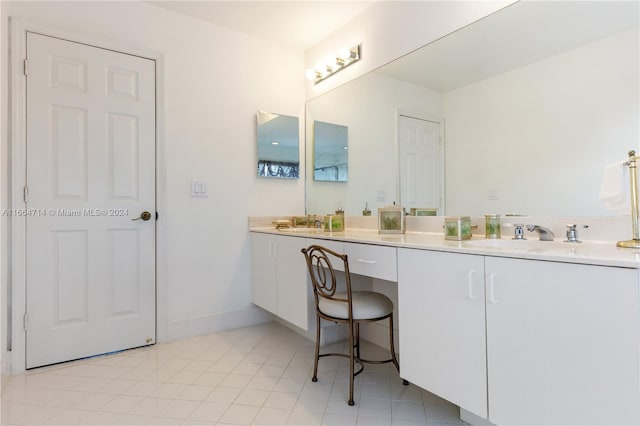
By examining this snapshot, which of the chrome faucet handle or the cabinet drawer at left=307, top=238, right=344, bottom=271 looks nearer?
the chrome faucet handle

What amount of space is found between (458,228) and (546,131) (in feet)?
1.91

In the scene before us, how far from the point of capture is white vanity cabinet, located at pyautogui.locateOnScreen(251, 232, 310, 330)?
7.08ft

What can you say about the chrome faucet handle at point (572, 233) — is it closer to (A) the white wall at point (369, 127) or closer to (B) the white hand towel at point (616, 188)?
(B) the white hand towel at point (616, 188)

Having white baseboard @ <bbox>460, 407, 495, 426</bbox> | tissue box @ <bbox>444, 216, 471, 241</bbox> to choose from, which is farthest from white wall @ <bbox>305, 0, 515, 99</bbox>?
white baseboard @ <bbox>460, 407, 495, 426</bbox>

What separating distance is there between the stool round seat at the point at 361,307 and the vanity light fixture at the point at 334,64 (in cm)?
181

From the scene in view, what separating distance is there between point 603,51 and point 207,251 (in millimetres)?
2558

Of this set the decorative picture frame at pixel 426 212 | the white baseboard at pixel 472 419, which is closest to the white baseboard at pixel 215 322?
the decorative picture frame at pixel 426 212

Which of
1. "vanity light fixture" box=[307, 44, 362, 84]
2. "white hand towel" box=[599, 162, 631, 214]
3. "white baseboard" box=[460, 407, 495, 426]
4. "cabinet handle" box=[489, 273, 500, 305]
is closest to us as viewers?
"cabinet handle" box=[489, 273, 500, 305]

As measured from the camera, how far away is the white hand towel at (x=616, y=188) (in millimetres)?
1267

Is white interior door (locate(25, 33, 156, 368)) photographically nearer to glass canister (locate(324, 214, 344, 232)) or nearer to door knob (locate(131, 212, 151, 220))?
door knob (locate(131, 212, 151, 220))

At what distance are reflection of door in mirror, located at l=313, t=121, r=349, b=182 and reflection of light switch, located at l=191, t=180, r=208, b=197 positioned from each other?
951 millimetres

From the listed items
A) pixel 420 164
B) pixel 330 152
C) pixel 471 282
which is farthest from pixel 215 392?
pixel 330 152

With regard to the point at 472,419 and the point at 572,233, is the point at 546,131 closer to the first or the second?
the point at 572,233

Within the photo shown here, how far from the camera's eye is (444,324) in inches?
51.7
